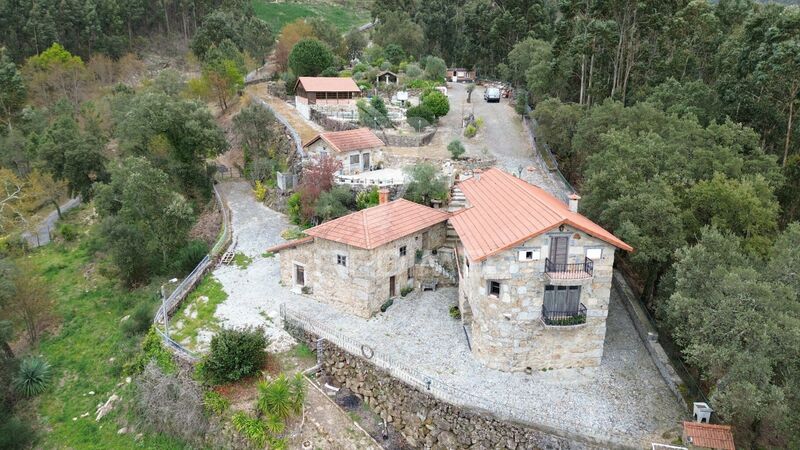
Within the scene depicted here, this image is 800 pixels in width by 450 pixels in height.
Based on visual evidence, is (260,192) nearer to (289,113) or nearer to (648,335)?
(289,113)

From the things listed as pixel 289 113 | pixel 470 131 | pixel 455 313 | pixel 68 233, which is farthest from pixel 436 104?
pixel 68 233

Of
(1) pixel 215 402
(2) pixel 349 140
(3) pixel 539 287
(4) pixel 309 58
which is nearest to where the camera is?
(3) pixel 539 287

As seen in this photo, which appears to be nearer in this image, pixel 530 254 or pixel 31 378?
pixel 530 254

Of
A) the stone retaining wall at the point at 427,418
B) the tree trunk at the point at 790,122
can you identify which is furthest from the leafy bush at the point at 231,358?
the tree trunk at the point at 790,122

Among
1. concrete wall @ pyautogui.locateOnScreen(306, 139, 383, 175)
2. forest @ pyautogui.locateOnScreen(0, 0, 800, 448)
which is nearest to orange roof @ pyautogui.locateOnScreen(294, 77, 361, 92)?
forest @ pyautogui.locateOnScreen(0, 0, 800, 448)

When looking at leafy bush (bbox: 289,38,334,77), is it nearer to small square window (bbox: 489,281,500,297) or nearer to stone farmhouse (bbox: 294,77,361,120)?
stone farmhouse (bbox: 294,77,361,120)

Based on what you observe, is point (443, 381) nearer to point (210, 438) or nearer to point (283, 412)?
point (283, 412)
